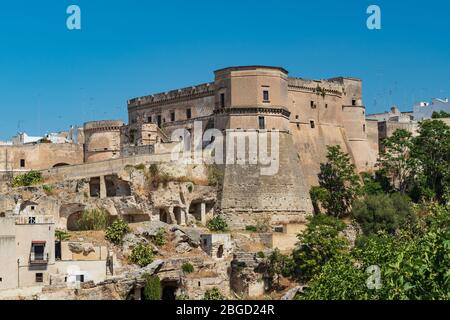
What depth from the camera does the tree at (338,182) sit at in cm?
6197

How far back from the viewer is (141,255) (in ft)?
164

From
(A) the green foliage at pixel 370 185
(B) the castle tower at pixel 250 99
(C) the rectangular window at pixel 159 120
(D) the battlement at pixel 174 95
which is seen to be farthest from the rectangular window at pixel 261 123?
(C) the rectangular window at pixel 159 120

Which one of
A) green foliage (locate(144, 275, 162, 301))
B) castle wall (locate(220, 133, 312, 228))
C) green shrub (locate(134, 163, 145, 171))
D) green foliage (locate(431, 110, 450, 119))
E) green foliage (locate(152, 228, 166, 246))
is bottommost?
green foliage (locate(144, 275, 162, 301))

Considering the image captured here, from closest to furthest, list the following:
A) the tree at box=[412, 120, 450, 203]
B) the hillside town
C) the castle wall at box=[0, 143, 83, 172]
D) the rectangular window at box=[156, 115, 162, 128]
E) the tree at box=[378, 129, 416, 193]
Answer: the hillside town, the tree at box=[412, 120, 450, 203], the tree at box=[378, 129, 416, 193], the rectangular window at box=[156, 115, 162, 128], the castle wall at box=[0, 143, 83, 172]

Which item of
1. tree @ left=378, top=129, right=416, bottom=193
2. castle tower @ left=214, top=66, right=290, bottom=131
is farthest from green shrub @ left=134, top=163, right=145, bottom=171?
tree @ left=378, top=129, right=416, bottom=193

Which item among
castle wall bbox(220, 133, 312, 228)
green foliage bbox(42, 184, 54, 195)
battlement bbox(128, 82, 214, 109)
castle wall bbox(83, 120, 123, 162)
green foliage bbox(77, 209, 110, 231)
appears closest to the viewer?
green foliage bbox(77, 209, 110, 231)

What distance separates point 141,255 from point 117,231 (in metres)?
2.17

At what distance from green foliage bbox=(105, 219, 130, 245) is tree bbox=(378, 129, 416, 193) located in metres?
21.6

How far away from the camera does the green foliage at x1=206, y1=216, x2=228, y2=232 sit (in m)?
55.6

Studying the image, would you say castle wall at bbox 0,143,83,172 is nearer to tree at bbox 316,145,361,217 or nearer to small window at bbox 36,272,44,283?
tree at bbox 316,145,361,217

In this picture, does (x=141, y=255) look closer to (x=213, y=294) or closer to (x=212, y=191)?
(x=213, y=294)
